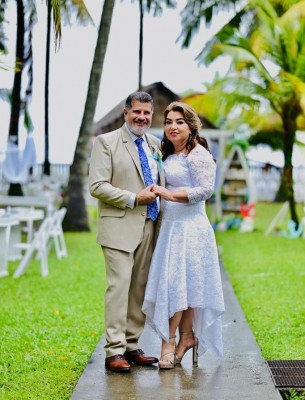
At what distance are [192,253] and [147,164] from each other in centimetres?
69

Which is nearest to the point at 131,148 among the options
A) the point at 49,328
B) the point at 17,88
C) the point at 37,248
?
the point at 49,328

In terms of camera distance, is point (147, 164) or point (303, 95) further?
point (303, 95)

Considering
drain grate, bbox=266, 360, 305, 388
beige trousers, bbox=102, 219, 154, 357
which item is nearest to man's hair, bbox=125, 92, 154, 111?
beige trousers, bbox=102, 219, 154, 357

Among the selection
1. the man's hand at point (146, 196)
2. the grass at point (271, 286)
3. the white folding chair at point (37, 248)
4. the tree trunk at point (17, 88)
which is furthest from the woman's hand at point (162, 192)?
the tree trunk at point (17, 88)

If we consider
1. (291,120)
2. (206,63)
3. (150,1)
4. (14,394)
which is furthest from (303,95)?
(14,394)

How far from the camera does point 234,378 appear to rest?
6305 mm

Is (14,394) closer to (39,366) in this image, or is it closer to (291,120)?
(39,366)

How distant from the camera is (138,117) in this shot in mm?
6598

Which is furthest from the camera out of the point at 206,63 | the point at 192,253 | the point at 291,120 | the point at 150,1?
the point at 150,1

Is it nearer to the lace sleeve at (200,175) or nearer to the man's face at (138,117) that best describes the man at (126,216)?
the man's face at (138,117)

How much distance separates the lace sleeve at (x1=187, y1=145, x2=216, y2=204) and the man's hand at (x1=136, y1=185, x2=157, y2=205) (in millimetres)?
245

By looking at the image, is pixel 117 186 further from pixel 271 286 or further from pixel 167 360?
pixel 271 286

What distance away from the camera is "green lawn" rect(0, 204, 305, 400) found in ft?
22.2

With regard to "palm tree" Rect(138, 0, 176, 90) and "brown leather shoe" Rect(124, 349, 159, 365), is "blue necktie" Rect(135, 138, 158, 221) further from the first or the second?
"palm tree" Rect(138, 0, 176, 90)
